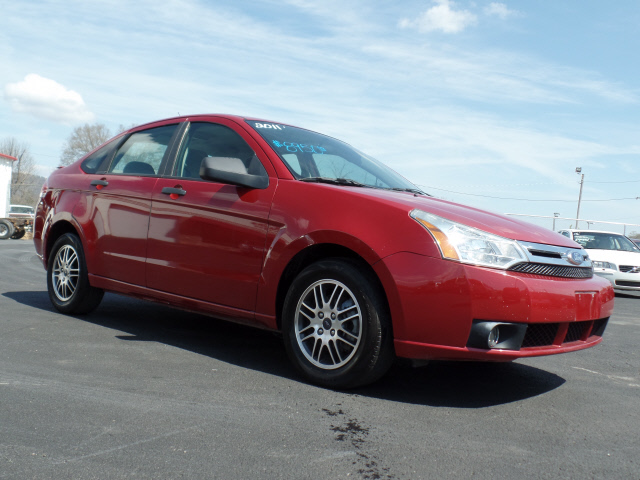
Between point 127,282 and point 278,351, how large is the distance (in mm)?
1311

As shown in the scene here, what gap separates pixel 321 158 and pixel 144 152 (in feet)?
5.22

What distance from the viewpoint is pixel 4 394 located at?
3189 millimetres

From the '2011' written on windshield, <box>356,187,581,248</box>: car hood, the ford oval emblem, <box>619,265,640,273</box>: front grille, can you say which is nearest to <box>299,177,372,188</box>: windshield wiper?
<box>356,187,581,248</box>: car hood

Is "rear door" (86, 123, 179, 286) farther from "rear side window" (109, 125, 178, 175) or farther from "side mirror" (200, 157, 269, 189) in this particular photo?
"side mirror" (200, 157, 269, 189)

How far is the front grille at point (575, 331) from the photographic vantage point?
354 cm

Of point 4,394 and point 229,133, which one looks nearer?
point 4,394

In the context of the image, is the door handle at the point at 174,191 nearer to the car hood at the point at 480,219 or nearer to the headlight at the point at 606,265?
the car hood at the point at 480,219

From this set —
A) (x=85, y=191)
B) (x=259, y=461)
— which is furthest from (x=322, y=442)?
(x=85, y=191)

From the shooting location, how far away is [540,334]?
3363mm

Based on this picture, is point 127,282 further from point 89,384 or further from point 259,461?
point 259,461

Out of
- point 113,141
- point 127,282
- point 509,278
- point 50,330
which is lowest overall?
point 50,330

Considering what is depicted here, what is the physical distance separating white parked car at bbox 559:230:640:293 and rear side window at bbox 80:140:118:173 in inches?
364

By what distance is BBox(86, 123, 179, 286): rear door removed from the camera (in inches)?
186

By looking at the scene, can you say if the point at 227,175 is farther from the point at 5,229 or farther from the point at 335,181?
the point at 5,229
